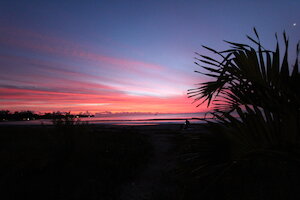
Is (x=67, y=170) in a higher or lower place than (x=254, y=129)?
lower

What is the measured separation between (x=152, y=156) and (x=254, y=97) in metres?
5.86

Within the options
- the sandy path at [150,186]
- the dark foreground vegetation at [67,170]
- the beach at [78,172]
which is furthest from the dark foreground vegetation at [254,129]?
the dark foreground vegetation at [67,170]

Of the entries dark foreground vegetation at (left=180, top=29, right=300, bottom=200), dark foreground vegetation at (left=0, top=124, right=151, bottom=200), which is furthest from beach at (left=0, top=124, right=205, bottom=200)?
dark foreground vegetation at (left=180, top=29, right=300, bottom=200)

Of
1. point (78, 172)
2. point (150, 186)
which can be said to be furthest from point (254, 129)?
point (78, 172)

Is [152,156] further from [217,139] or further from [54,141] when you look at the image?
[217,139]

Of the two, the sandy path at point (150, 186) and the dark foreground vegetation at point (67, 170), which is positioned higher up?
the dark foreground vegetation at point (67, 170)

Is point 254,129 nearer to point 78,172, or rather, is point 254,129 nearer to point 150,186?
point 150,186

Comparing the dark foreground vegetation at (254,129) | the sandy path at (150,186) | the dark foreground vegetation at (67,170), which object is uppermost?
the dark foreground vegetation at (254,129)

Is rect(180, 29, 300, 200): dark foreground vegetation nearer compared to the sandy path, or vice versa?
rect(180, 29, 300, 200): dark foreground vegetation

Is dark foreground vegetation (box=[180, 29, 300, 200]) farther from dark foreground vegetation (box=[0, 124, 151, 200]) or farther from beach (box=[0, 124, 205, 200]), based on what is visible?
dark foreground vegetation (box=[0, 124, 151, 200])

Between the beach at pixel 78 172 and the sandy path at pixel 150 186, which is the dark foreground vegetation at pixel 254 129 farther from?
the sandy path at pixel 150 186

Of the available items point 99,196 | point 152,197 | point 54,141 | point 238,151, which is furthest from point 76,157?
point 238,151

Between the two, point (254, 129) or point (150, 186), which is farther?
point (150, 186)

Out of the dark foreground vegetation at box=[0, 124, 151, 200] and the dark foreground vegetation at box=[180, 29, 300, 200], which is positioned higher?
the dark foreground vegetation at box=[180, 29, 300, 200]
